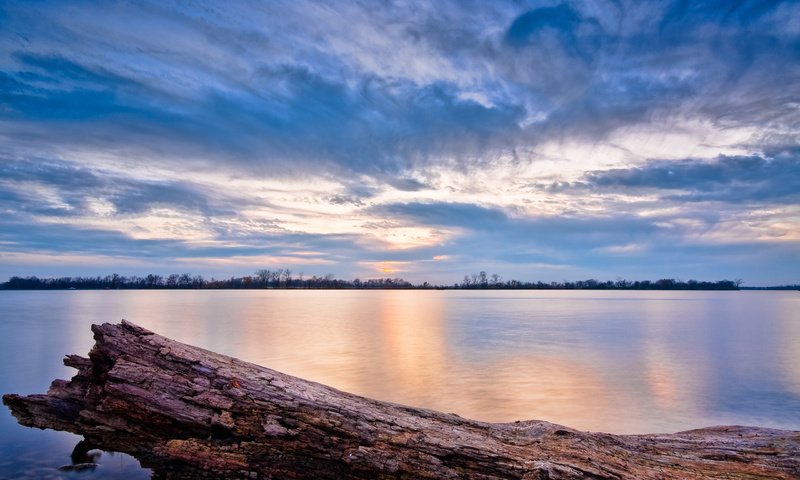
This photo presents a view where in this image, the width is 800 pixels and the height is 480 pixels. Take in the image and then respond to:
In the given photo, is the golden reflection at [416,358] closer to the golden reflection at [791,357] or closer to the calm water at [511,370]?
the calm water at [511,370]

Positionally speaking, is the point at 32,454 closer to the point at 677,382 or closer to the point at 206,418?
the point at 206,418

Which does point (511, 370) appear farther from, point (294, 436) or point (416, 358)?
point (294, 436)

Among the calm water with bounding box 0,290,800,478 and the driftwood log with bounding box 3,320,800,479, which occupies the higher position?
the driftwood log with bounding box 3,320,800,479

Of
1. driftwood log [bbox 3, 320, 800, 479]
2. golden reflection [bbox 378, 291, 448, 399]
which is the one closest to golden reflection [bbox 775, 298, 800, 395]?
golden reflection [bbox 378, 291, 448, 399]

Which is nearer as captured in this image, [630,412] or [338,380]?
[630,412]

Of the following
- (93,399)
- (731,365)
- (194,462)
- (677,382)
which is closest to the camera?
(194,462)

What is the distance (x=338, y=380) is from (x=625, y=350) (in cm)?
1491

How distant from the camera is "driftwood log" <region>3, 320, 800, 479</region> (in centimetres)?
519

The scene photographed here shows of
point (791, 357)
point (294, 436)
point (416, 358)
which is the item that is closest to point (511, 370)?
point (416, 358)

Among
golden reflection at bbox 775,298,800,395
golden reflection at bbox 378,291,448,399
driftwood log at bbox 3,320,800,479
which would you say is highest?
driftwood log at bbox 3,320,800,479

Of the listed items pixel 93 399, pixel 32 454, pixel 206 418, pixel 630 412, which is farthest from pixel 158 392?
pixel 630 412

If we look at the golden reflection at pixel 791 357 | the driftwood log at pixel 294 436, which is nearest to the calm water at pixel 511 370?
the golden reflection at pixel 791 357

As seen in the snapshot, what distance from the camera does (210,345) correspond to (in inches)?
912

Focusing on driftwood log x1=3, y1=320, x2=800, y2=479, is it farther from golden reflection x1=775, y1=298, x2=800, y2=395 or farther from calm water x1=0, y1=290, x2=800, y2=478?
golden reflection x1=775, y1=298, x2=800, y2=395
